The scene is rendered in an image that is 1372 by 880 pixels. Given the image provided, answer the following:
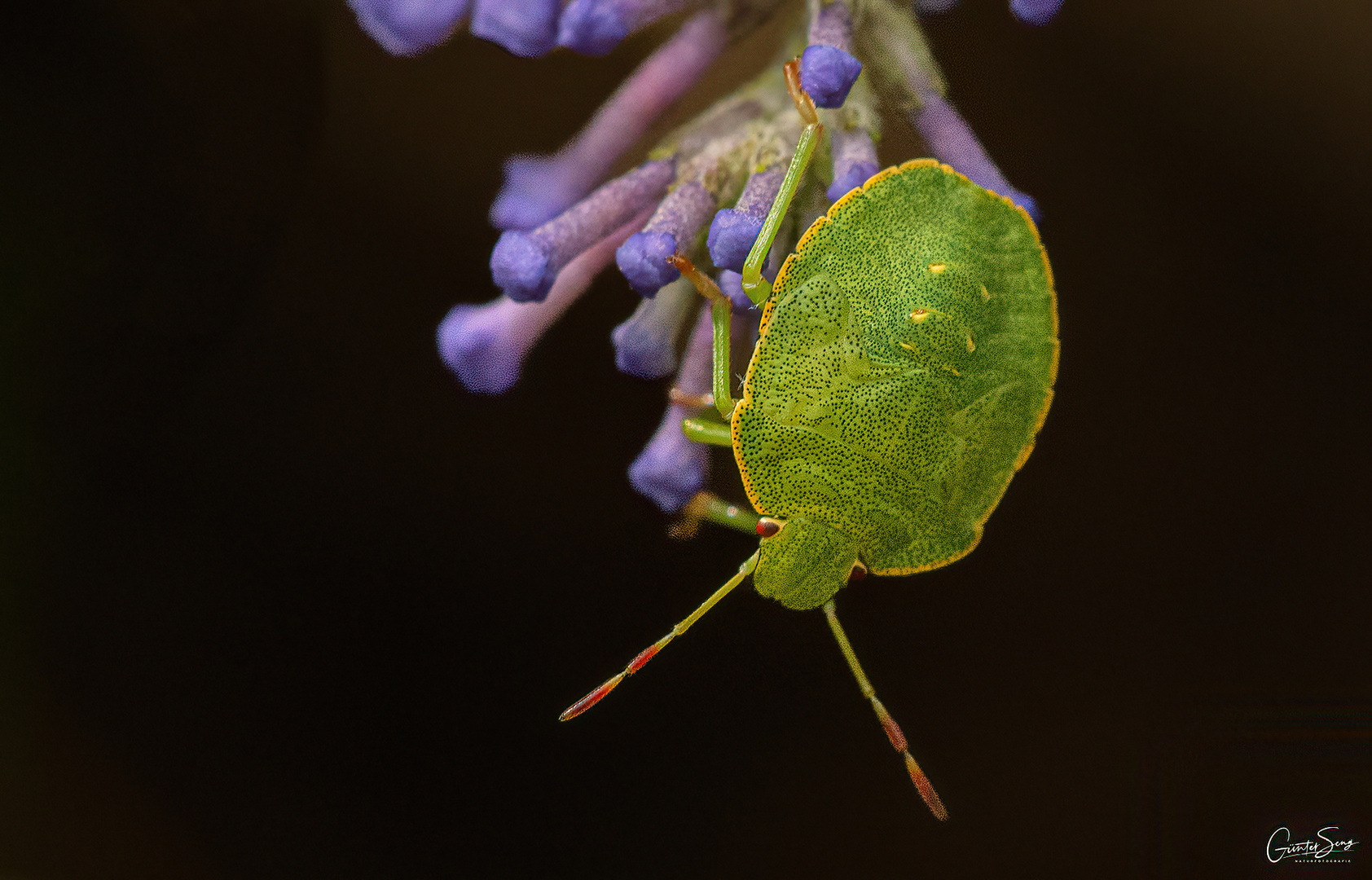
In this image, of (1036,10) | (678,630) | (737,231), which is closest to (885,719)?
(678,630)

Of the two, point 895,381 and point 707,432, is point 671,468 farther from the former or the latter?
point 895,381

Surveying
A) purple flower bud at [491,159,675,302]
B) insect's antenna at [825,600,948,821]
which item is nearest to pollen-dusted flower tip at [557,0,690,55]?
purple flower bud at [491,159,675,302]

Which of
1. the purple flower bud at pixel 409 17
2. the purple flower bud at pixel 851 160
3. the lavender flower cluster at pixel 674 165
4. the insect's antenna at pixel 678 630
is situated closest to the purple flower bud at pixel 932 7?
the lavender flower cluster at pixel 674 165

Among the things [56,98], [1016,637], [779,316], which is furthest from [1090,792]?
[56,98]

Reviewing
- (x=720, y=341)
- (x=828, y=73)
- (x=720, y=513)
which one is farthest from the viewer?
(x=720, y=513)

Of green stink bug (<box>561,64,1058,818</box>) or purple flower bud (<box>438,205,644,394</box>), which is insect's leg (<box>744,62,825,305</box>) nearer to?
green stink bug (<box>561,64,1058,818</box>)

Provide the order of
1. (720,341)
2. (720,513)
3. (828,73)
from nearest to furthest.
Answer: (828,73)
(720,341)
(720,513)
